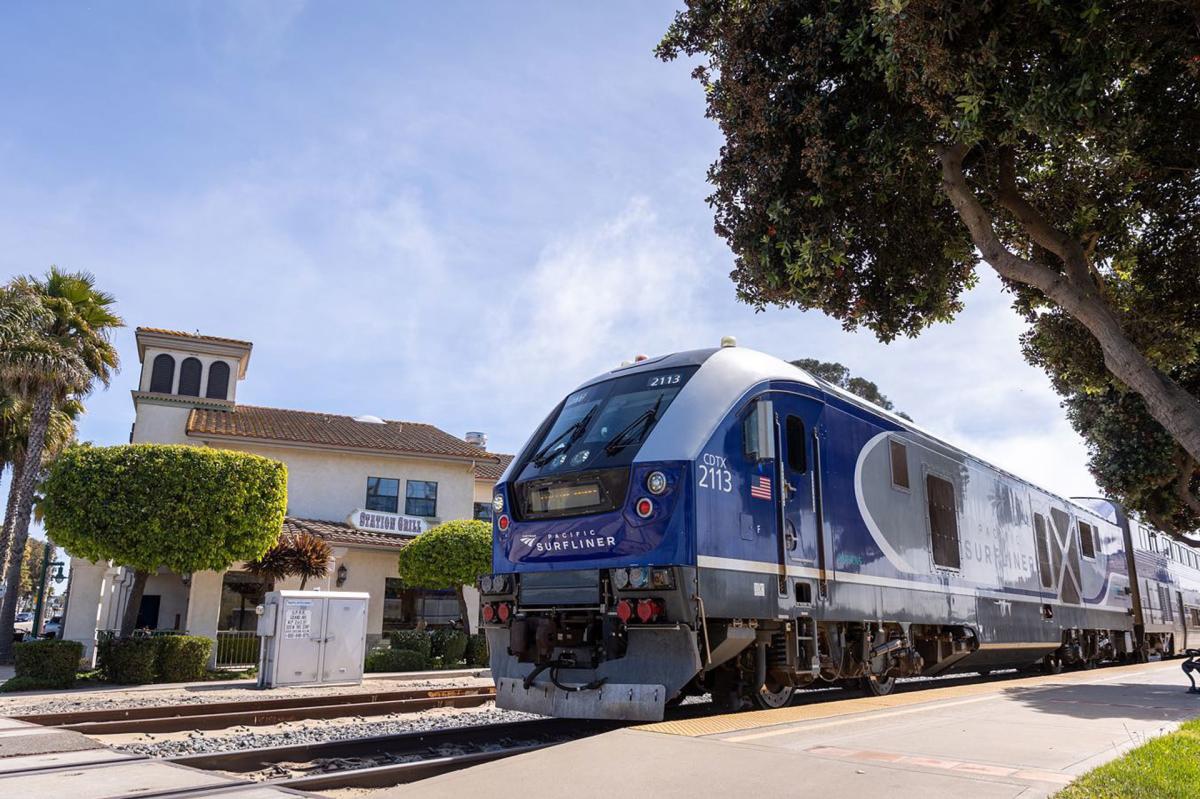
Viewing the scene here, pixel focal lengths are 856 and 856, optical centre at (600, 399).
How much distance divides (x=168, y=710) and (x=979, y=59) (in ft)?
40.0

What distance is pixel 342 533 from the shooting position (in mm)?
26797

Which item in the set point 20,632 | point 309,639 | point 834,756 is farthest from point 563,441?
point 20,632

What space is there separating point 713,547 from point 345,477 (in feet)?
77.9

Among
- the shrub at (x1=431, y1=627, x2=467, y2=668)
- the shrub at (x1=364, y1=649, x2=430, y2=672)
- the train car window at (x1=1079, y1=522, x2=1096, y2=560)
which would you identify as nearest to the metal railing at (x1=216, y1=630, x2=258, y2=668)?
the shrub at (x1=364, y1=649, x2=430, y2=672)

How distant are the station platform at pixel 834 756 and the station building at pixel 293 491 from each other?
65.5 feet

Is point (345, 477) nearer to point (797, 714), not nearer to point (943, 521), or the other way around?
point (943, 521)

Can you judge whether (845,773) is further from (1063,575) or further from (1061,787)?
(1063,575)

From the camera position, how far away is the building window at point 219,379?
29.7 m

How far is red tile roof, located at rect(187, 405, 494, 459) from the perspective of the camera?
27.9m

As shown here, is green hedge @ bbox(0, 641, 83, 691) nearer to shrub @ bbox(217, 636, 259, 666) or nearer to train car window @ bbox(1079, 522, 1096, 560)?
shrub @ bbox(217, 636, 259, 666)

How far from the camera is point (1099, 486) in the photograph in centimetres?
2336

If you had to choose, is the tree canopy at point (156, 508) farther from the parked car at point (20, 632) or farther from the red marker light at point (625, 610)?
the red marker light at point (625, 610)

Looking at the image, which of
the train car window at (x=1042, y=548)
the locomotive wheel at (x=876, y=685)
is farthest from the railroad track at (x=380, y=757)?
the train car window at (x=1042, y=548)

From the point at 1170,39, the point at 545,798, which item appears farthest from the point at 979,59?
the point at 545,798
